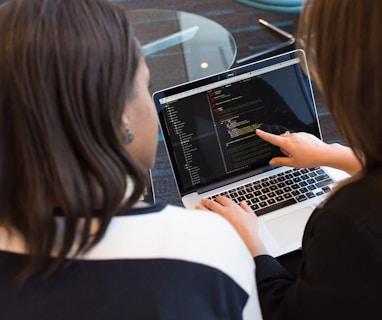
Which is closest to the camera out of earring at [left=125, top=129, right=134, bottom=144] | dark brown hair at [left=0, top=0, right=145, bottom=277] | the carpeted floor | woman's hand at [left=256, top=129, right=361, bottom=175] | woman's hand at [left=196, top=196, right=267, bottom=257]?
dark brown hair at [left=0, top=0, right=145, bottom=277]

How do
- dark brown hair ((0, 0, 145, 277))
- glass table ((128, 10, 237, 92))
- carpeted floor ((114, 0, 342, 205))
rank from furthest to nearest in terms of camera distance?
carpeted floor ((114, 0, 342, 205)) → glass table ((128, 10, 237, 92)) → dark brown hair ((0, 0, 145, 277))

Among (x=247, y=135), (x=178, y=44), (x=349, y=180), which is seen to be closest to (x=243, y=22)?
(x=178, y=44)

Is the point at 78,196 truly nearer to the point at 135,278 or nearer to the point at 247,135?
the point at 135,278

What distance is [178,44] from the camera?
2135 millimetres

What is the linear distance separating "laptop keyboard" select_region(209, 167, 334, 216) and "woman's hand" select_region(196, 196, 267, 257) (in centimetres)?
5

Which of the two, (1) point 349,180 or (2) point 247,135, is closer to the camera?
(1) point 349,180

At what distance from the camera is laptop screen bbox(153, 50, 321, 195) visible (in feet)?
3.67

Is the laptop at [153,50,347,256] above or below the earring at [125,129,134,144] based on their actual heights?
below

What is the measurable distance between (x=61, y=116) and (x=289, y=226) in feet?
2.22

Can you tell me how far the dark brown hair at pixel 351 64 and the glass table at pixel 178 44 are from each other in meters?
1.33

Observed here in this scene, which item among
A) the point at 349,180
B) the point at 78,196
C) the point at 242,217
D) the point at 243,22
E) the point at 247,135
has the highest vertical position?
the point at 78,196

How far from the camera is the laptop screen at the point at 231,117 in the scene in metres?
1.12

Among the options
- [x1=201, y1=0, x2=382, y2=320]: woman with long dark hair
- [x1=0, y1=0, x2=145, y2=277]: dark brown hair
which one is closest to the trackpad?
[x1=201, y1=0, x2=382, y2=320]: woman with long dark hair

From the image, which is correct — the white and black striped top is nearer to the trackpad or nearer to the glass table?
the trackpad
